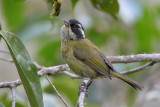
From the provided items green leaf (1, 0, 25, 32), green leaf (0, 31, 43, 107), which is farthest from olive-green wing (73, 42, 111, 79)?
green leaf (0, 31, 43, 107)

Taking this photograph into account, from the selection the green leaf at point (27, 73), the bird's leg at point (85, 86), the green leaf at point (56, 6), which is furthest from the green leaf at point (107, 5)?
the green leaf at point (27, 73)

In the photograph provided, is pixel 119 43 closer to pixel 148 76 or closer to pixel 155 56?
pixel 148 76

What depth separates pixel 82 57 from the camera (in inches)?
146

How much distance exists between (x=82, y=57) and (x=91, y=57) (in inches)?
4.5

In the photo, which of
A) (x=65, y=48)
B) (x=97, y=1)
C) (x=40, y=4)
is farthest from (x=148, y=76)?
(x=40, y=4)

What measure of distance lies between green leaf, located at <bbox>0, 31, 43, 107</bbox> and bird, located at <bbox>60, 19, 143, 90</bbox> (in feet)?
5.26

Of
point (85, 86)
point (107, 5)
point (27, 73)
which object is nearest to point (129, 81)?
point (85, 86)

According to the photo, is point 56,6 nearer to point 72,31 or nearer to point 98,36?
point 72,31

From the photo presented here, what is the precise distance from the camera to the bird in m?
3.53

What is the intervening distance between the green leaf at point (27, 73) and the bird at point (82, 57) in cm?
160

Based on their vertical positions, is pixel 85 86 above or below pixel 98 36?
below

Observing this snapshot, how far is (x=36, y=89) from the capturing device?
1.86 meters

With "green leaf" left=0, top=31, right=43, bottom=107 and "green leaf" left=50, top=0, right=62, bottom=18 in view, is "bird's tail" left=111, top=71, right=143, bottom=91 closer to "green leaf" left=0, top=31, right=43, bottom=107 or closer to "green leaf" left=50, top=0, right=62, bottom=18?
"green leaf" left=50, top=0, right=62, bottom=18

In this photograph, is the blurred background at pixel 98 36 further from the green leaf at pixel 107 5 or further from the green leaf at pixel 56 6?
the green leaf at pixel 56 6
